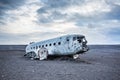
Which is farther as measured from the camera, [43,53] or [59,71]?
[43,53]

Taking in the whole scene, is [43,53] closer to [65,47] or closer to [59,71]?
[65,47]

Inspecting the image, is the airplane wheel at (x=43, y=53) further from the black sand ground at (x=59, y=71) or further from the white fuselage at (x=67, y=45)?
the black sand ground at (x=59, y=71)

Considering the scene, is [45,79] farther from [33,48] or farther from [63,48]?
[33,48]

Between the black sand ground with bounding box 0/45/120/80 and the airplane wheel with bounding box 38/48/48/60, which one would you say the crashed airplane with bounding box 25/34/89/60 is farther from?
the black sand ground with bounding box 0/45/120/80

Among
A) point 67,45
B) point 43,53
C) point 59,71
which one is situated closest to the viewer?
point 59,71

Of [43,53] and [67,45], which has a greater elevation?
[67,45]

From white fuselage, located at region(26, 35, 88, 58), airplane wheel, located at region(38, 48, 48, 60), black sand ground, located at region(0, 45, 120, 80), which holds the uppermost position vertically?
white fuselage, located at region(26, 35, 88, 58)

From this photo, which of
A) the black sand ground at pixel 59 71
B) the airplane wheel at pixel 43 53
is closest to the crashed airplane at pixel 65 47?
the airplane wheel at pixel 43 53

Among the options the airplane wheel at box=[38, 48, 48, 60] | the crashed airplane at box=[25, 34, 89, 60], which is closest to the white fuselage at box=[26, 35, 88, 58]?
the crashed airplane at box=[25, 34, 89, 60]

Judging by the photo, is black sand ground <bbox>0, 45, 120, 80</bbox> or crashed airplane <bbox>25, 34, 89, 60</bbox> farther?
crashed airplane <bbox>25, 34, 89, 60</bbox>

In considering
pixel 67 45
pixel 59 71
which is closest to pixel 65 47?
pixel 67 45

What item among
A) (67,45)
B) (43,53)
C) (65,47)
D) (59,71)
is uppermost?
(67,45)

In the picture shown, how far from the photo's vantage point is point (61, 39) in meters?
29.6

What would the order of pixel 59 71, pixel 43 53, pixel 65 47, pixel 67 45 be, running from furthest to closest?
pixel 43 53
pixel 65 47
pixel 67 45
pixel 59 71
